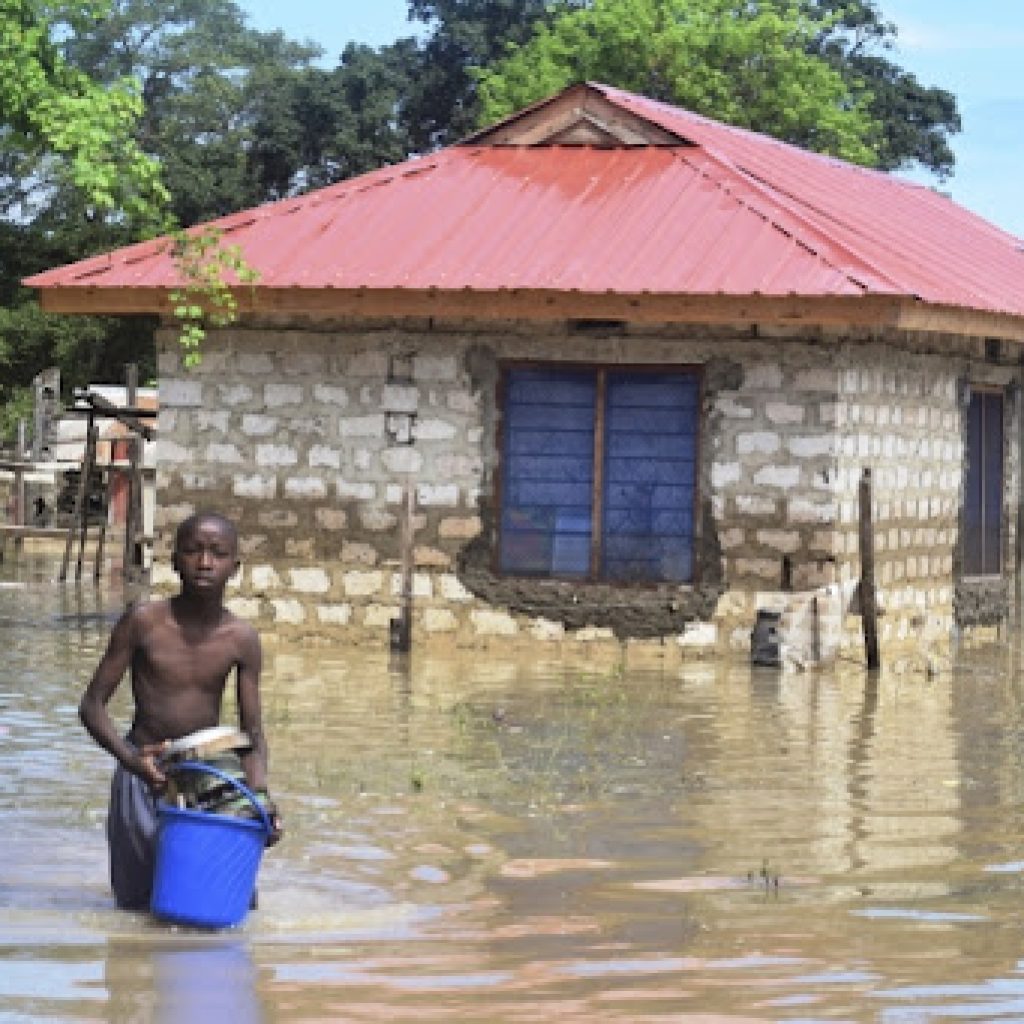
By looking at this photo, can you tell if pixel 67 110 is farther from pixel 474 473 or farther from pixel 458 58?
pixel 458 58

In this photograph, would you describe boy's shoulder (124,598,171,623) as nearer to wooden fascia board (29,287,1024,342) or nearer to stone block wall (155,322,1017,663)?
wooden fascia board (29,287,1024,342)

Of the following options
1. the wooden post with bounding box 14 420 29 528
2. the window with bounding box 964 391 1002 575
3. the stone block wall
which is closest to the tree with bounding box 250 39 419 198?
the wooden post with bounding box 14 420 29 528

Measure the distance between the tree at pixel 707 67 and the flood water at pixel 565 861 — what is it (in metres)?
25.8

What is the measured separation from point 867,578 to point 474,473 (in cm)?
277

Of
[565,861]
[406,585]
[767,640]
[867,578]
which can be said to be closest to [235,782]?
[565,861]

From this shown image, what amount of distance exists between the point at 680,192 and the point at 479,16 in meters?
35.0

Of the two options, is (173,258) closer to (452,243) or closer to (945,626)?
(452,243)

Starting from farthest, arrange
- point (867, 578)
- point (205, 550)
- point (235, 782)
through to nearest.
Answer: point (867, 578)
point (205, 550)
point (235, 782)

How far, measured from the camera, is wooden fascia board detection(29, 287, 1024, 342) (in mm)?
17438

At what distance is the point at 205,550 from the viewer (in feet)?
28.5

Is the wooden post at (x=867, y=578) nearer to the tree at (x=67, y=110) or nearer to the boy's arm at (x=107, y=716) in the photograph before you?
the tree at (x=67, y=110)

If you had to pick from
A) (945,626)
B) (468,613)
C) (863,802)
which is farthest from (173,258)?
(863,802)

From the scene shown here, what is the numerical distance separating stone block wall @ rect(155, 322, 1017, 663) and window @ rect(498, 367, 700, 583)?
0.17 meters

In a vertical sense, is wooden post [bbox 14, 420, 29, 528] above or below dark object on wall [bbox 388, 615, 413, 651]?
above
